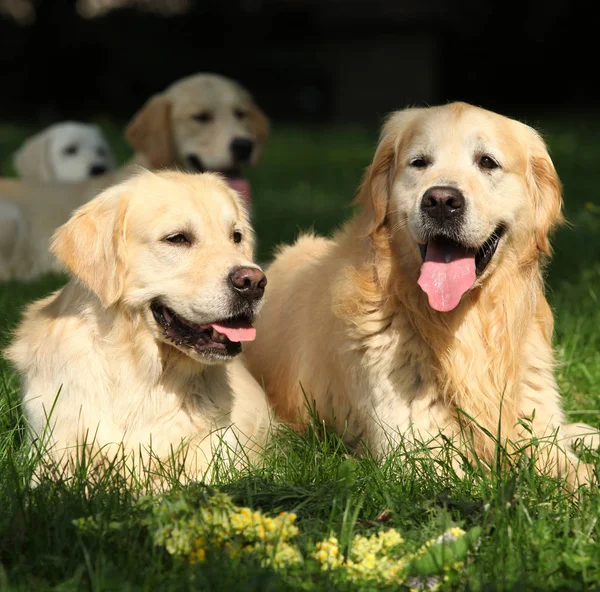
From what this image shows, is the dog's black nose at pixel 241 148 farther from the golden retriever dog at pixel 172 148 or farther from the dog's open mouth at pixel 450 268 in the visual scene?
the dog's open mouth at pixel 450 268

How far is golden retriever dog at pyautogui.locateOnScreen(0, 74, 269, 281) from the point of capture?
24.7 feet

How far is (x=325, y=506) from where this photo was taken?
2.83m

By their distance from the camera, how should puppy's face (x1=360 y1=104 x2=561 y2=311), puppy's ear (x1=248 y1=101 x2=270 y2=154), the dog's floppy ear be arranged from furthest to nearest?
puppy's ear (x1=248 y1=101 x2=270 y2=154), the dog's floppy ear, puppy's face (x1=360 y1=104 x2=561 y2=311)

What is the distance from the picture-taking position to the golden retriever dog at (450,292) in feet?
11.6

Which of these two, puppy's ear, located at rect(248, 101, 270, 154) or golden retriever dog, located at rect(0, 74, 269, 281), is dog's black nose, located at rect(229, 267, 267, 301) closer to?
golden retriever dog, located at rect(0, 74, 269, 281)

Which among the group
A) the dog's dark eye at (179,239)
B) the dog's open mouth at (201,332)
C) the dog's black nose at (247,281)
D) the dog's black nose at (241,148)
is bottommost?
the dog's open mouth at (201,332)

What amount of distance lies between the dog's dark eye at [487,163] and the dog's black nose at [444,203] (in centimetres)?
23

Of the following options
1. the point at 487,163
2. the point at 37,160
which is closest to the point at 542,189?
the point at 487,163

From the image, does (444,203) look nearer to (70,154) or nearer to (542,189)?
(542,189)

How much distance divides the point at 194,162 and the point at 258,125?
72 cm

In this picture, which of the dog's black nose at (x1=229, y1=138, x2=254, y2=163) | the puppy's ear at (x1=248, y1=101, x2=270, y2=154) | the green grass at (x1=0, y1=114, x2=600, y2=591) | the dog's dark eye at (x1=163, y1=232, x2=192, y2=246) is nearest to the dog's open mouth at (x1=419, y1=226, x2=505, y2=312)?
the green grass at (x1=0, y1=114, x2=600, y2=591)

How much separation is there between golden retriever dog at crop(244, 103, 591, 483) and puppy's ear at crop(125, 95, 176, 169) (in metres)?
3.85

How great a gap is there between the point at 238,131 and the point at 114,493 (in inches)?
208

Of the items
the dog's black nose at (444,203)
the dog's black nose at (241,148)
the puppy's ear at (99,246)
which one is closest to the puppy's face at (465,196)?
the dog's black nose at (444,203)
